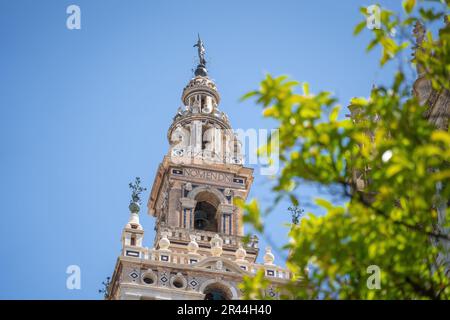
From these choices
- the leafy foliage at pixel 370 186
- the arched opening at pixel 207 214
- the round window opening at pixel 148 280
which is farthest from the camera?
the arched opening at pixel 207 214

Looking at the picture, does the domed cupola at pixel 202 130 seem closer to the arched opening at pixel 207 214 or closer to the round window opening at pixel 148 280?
the arched opening at pixel 207 214

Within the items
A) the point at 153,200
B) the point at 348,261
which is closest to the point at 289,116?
the point at 348,261

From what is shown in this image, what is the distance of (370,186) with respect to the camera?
14.1 meters

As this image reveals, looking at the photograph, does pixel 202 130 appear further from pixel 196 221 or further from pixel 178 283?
pixel 178 283

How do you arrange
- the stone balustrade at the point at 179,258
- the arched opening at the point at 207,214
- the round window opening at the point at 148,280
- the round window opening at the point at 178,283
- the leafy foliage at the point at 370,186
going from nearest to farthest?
the leafy foliage at the point at 370,186 < the round window opening at the point at 148,280 < the round window opening at the point at 178,283 < the stone balustrade at the point at 179,258 < the arched opening at the point at 207,214

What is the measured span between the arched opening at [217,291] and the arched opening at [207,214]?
9.00 metres

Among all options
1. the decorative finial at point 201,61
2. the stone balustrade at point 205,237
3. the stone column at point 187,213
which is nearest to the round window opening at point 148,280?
the stone balustrade at point 205,237

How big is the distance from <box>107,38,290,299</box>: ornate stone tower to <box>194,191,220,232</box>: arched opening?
48 millimetres

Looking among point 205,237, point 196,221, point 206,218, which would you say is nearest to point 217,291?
point 205,237

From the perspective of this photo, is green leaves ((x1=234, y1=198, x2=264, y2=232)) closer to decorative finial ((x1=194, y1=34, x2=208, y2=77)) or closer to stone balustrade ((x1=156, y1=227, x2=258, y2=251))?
stone balustrade ((x1=156, y1=227, x2=258, y2=251))

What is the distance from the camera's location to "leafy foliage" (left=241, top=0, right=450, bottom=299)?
1356 cm

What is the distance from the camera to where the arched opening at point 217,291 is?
3750cm

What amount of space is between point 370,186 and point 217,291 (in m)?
24.2

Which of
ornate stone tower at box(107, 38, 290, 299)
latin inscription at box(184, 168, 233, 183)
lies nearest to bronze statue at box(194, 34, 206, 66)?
ornate stone tower at box(107, 38, 290, 299)
